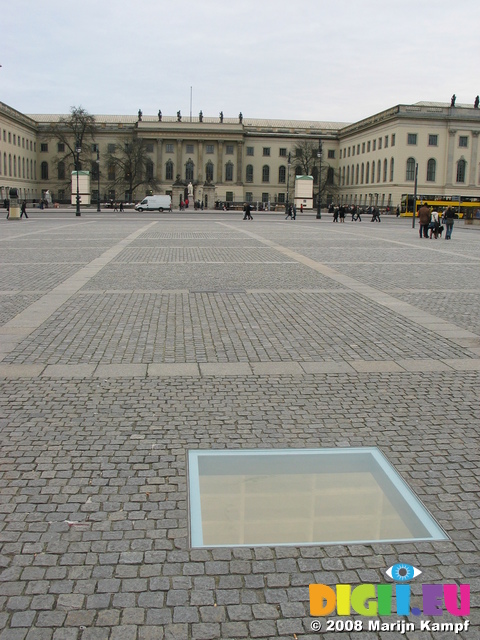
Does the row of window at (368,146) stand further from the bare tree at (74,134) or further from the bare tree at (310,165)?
the bare tree at (74,134)

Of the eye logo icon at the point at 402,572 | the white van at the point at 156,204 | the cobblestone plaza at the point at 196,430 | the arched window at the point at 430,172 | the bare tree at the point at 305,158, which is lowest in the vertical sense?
the eye logo icon at the point at 402,572

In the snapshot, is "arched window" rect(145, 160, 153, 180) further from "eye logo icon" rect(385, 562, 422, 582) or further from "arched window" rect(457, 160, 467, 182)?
"eye logo icon" rect(385, 562, 422, 582)

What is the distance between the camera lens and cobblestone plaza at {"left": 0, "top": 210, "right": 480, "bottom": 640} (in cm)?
336

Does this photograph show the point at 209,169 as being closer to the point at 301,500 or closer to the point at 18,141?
the point at 18,141

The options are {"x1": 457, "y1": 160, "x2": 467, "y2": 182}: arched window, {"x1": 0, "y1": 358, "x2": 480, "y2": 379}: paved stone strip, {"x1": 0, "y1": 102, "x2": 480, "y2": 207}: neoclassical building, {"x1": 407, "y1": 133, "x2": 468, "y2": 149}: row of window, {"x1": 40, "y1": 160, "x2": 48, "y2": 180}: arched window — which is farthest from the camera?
{"x1": 40, "y1": 160, "x2": 48, "y2": 180}: arched window

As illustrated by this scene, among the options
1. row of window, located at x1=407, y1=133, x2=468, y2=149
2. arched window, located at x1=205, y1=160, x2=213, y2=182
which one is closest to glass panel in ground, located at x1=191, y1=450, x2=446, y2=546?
row of window, located at x1=407, y1=133, x2=468, y2=149

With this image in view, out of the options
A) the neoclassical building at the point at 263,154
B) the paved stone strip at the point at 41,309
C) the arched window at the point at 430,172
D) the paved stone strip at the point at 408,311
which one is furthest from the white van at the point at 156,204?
the paved stone strip at the point at 408,311

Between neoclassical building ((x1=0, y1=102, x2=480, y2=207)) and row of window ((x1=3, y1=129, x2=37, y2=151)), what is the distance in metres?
0.15

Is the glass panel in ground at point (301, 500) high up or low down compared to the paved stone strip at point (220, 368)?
down

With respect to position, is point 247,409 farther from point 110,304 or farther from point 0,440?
point 110,304

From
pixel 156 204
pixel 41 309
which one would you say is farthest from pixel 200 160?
pixel 41 309

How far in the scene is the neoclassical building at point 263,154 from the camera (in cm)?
9569

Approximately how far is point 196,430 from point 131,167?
110 metres

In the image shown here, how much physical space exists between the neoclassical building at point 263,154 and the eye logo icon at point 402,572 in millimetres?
91231
